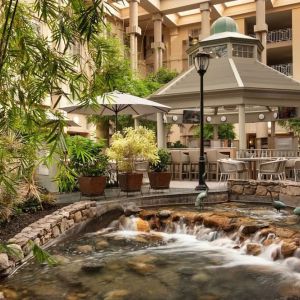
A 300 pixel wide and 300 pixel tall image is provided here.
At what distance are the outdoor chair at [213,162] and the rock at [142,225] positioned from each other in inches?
213

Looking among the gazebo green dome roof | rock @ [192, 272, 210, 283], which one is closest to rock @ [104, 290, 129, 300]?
rock @ [192, 272, 210, 283]

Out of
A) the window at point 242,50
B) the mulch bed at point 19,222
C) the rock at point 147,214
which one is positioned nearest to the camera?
the mulch bed at point 19,222

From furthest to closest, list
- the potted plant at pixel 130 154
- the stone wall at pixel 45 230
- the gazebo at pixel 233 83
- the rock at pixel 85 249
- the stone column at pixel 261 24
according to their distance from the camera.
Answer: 1. the stone column at pixel 261 24
2. the gazebo at pixel 233 83
3. the potted plant at pixel 130 154
4. the rock at pixel 85 249
5. the stone wall at pixel 45 230

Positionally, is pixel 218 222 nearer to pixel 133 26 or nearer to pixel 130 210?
pixel 130 210

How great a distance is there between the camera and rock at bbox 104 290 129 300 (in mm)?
4067

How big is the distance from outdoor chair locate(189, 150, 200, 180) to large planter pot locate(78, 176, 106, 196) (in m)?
5.07

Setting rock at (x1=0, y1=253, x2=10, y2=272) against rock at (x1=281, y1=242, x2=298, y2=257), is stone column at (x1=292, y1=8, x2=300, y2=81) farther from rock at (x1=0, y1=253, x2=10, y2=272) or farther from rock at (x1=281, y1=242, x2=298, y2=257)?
rock at (x1=0, y1=253, x2=10, y2=272)

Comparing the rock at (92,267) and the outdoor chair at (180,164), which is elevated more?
the outdoor chair at (180,164)

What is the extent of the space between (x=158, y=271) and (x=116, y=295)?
925mm

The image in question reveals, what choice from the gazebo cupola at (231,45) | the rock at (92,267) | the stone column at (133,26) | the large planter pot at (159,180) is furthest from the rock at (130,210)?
the stone column at (133,26)

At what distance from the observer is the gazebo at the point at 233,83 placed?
40.3ft

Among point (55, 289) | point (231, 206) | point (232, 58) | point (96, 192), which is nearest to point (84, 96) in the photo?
point (55, 289)

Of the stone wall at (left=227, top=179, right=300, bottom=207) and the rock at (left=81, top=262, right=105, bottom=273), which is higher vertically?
the stone wall at (left=227, top=179, right=300, bottom=207)

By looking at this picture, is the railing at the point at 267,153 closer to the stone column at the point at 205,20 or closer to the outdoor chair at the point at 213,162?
the outdoor chair at the point at 213,162
